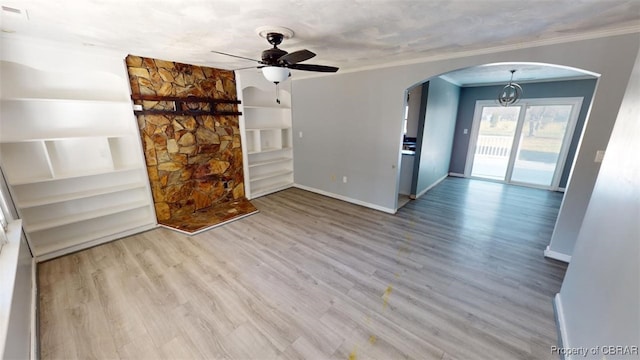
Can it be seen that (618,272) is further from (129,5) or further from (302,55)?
(129,5)

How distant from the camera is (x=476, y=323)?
1.99 m

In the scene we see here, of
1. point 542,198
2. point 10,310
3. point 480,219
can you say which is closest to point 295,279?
point 10,310

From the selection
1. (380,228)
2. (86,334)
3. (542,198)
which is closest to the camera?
(86,334)

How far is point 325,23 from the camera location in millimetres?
2062

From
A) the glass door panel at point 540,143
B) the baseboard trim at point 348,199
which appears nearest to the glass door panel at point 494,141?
the glass door panel at point 540,143

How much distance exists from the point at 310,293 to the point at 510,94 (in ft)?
20.7

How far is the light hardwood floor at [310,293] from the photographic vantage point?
181 cm

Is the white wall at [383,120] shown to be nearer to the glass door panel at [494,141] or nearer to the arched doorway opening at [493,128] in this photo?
the arched doorway opening at [493,128]

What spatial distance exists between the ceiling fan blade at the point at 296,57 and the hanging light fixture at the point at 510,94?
16.2ft

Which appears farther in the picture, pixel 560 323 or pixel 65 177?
pixel 65 177

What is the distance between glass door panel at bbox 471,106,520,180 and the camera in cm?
592

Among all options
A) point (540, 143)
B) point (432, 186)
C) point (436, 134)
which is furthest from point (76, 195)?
point (540, 143)

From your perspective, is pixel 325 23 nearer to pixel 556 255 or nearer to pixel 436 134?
pixel 556 255

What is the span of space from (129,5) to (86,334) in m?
2.59
